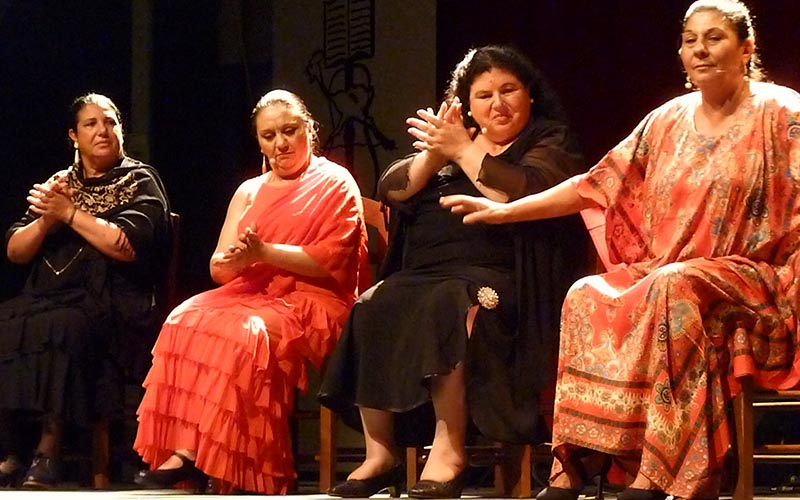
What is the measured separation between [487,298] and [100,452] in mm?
1711

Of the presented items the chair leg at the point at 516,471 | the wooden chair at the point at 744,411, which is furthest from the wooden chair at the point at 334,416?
the wooden chair at the point at 744,411

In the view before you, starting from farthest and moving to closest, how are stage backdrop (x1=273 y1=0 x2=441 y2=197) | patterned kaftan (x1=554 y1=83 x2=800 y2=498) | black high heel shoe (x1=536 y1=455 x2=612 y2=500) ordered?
stage backdrop (x1=273 y1=0 x2=441 y2=197)
black high heel shoe (x1=536 y1=455 x2=612 y2=500)
patterned kaftan (x1=554 y1=83 x2=800 y2=498)

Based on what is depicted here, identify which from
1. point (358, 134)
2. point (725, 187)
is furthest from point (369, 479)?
point (358, 134)

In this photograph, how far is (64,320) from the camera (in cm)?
440

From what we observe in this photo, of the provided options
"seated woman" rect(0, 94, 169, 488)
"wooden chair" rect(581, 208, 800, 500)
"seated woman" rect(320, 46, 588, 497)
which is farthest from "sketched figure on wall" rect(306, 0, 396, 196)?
"wooden chair" rect(581, 208, 800, 500)

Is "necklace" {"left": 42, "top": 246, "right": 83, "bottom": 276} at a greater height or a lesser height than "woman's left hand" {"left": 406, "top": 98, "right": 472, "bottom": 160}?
lesser

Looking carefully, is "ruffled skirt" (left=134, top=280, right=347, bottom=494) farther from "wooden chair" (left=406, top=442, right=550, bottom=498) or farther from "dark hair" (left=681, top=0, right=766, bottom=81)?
"dark hair" (left=681, top=0, right=766, bottom=81)

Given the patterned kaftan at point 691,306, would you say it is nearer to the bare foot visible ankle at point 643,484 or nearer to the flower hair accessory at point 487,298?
the bare foot visible ankle at point 643,484

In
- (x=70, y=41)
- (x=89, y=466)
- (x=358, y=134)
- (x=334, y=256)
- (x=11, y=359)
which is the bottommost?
(x=89, y=466)

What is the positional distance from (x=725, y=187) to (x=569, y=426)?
628 mm

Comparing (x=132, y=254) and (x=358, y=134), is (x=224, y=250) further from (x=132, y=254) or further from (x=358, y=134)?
(x=358, y=134)

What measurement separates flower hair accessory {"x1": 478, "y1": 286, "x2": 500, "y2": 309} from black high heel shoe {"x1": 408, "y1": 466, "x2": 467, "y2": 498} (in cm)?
43

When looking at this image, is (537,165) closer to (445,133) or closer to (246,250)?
(445,133)

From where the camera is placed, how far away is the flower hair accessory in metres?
3.35
